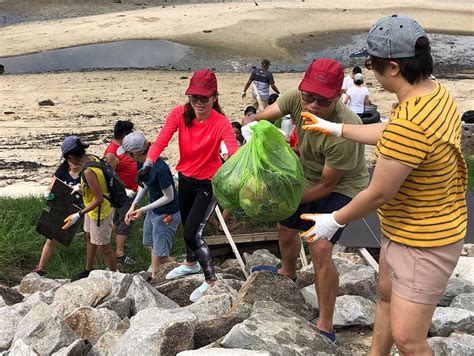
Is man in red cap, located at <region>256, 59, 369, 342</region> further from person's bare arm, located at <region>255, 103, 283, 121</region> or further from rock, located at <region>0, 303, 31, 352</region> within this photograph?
rock, located at <region>0, 303, 31, 352</region>

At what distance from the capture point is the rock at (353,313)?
385cm

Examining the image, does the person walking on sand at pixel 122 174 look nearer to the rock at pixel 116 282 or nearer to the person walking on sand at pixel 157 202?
the person walking on sand at pixel 157 202

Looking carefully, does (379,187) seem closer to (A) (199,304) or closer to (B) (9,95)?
(A) (199,304)

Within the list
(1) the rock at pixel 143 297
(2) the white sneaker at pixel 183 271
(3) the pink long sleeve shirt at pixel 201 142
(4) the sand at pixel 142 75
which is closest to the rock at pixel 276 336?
(1) the rock at pixel 143 297

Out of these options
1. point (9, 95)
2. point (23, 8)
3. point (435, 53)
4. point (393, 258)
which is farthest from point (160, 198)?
point (23, 8)

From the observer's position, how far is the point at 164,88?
1884 centimetres

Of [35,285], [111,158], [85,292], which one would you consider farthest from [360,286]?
[111,158]

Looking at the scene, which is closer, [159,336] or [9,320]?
[159,336]

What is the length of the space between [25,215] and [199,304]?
426 cm

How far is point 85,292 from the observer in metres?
4.37

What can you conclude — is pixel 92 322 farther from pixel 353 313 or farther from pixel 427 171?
pixel 427 171

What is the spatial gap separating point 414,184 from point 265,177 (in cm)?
111

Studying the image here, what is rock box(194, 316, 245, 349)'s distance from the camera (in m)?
3.45

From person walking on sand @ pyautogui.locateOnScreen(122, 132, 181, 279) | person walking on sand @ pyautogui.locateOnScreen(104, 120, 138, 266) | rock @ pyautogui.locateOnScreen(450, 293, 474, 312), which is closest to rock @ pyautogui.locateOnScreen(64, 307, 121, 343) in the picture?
person walking on sand @ pyautogui.locateOnScreen(122, 132, 181, 279)
